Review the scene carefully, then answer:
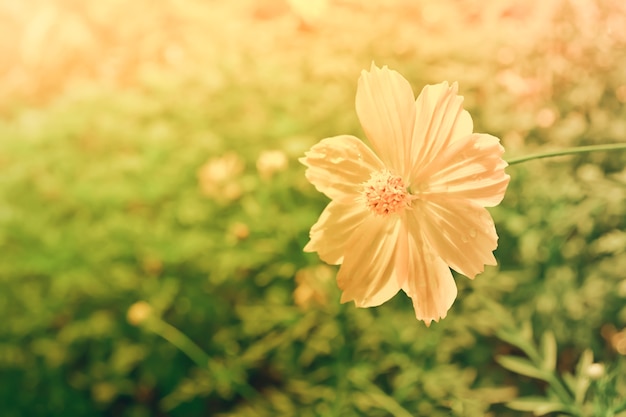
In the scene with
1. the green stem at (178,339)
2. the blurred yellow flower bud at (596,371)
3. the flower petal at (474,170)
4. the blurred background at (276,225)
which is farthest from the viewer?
the green stem at (178,339)

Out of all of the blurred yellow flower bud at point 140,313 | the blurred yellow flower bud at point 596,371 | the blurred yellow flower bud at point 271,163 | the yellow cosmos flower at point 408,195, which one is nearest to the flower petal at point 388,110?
the yellow cosmos flower at point 408,195

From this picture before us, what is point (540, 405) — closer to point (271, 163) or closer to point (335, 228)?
point (335, 228)

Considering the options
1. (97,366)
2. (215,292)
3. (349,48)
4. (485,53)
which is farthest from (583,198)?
(97,366)

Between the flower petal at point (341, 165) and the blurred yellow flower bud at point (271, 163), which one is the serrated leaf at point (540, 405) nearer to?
the flower petal at point (341, 165)

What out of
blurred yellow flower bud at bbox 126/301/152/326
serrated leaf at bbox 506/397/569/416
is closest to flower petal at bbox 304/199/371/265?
serrated leaf at bbox 506/397/569/416

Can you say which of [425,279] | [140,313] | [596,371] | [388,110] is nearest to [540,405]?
[596,371]

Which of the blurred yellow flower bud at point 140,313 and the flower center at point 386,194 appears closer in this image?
the flower center at point 386,194

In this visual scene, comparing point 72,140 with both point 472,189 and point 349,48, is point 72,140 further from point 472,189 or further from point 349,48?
point 472,189
